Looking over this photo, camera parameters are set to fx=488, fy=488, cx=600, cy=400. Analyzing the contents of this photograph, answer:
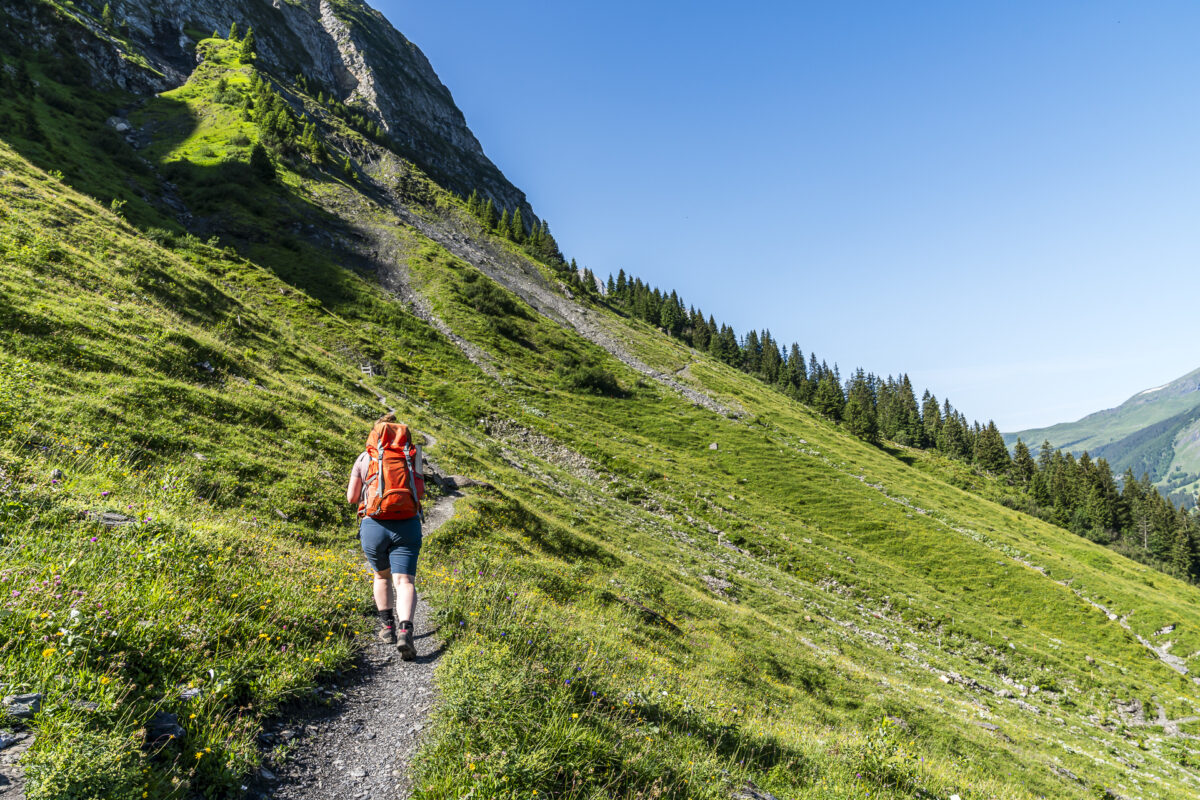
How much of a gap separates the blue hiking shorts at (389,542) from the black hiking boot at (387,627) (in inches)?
26.4

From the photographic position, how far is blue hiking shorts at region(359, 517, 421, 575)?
7.59 meters

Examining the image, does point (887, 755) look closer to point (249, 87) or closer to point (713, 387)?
point (713, 387)

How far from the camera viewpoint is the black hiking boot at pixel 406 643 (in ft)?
23.2

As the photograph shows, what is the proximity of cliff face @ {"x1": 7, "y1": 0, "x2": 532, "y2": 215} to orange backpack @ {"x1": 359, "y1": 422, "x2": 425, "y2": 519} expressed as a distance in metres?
127

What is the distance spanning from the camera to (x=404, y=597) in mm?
7340

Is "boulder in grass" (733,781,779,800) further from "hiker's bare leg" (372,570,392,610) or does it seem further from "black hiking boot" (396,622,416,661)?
"hiker's bare leg" (372,570,392,610)

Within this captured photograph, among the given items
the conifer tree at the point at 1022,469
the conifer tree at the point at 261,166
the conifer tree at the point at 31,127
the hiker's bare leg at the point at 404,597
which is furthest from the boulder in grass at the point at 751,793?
the conifer tree at the point at 1022,469

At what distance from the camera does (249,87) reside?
334ft

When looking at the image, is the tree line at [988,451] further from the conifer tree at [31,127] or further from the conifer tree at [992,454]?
the conifer tree at [31,127]

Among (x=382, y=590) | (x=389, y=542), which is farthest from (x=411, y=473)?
(x=382, y=590)

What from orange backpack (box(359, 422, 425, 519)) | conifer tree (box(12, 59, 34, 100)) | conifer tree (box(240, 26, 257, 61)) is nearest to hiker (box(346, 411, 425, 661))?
orange backpack (box(359, 422, 425, 519))

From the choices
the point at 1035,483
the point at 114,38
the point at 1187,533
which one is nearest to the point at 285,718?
the point at 1035,483

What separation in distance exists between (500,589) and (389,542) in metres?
4.21

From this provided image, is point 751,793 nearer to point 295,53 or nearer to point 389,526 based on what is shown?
point 389,526
